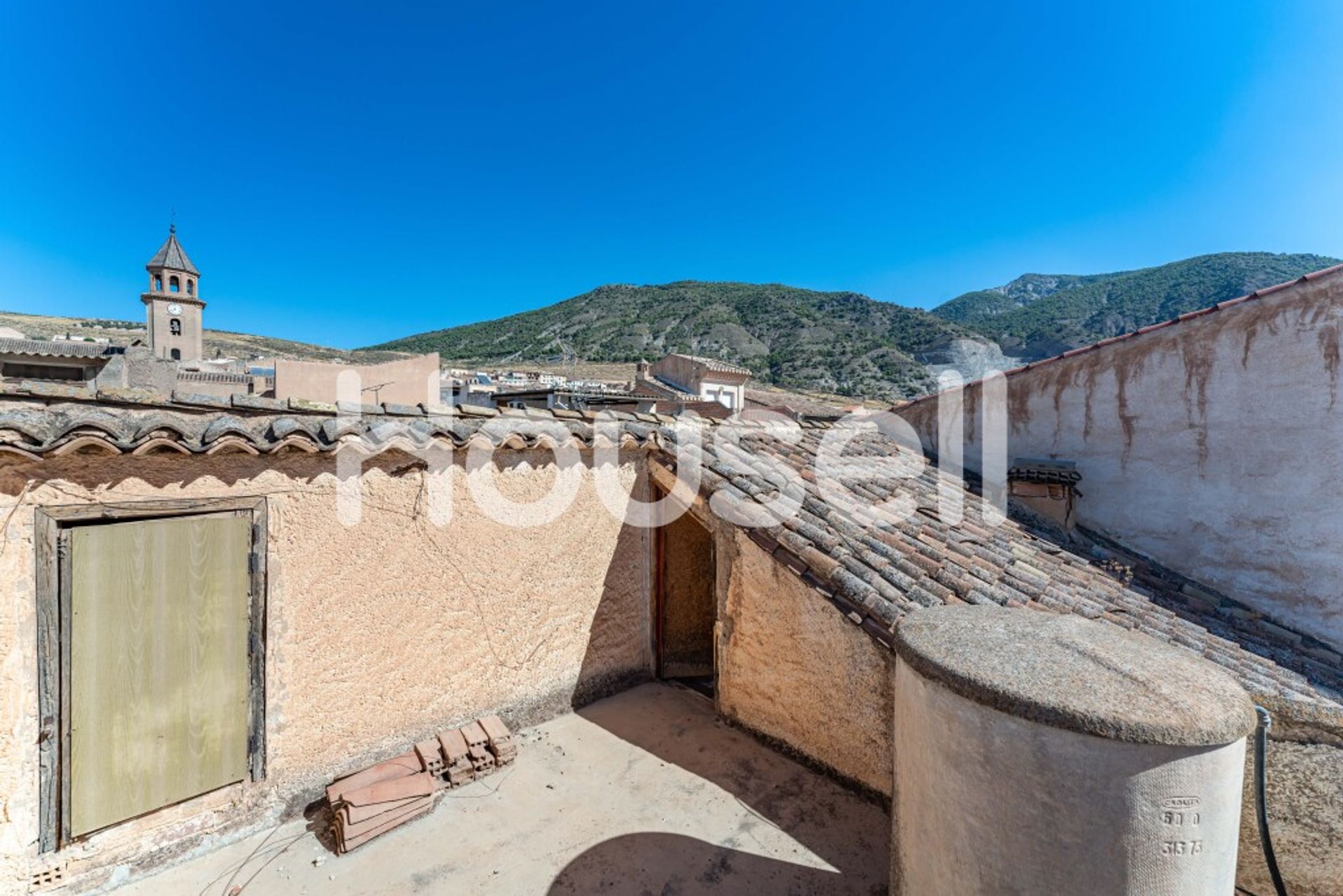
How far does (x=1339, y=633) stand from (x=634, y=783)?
8.44 meters

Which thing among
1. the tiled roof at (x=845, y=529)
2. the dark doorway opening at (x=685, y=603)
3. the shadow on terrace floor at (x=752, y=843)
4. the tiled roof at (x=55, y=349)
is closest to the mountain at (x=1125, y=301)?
the tiled roof at (x=845, y=529)

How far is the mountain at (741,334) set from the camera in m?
59.1

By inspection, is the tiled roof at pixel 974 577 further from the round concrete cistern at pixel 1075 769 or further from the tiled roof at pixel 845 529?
the round concrete cistern at pixel 1075 769

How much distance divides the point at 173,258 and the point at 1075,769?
58.2 metres

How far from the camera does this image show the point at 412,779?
462 centimetres

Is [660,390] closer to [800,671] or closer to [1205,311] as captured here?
[1205,311]

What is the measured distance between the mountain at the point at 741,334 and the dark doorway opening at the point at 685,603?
46735 millimetres

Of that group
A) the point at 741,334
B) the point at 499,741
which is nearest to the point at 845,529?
the point at 499,741

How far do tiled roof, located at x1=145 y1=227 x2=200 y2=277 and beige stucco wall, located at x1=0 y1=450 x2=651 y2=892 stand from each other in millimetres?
52468

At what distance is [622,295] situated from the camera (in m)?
95.7

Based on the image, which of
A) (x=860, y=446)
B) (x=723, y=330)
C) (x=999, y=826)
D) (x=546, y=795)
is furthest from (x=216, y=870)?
(x=723, y=330)

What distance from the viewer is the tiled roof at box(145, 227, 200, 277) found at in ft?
135

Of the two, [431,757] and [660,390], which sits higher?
[660,390]

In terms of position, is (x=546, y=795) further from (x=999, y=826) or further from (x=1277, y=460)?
(x=1277, y=460)
